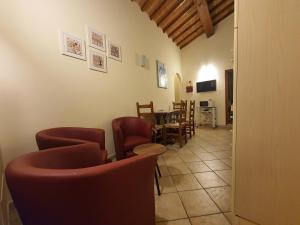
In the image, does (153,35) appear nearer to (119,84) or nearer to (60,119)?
(119,84)

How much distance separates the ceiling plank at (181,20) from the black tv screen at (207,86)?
2383 millimetres

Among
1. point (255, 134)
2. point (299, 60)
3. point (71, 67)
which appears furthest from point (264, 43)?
point (71, 67)

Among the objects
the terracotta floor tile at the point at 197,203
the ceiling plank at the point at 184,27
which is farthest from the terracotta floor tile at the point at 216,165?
the ceiling plank at the point at 184,27

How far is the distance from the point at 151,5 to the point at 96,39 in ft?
8.67

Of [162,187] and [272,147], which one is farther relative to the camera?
[162,187]

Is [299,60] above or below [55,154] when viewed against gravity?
above

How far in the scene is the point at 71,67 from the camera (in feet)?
7.61

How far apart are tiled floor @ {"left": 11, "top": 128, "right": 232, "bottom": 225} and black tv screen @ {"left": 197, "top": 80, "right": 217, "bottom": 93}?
367 cm

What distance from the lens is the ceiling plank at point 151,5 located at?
4.39m

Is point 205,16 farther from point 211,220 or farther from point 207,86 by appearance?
point 211,220

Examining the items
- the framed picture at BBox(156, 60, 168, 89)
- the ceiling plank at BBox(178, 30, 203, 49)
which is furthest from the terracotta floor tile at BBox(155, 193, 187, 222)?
the ceiling plank at BBox(178, 30, 203, 49)

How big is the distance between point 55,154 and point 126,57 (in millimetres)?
2951

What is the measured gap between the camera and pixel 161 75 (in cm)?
534

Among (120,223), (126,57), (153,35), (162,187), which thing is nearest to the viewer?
(120,223)
